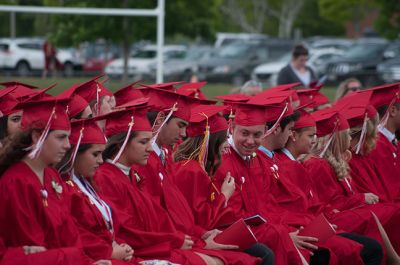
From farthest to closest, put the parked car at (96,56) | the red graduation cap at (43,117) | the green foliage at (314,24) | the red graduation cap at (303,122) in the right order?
the green foliage at (314,24)
the parked car at (96,56)
the red graduation cap at (303,122)
the red graduation cap at (43,117)

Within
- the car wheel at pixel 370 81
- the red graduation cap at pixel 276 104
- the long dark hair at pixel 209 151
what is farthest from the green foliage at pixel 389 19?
the long dark hair at pixel 209 151

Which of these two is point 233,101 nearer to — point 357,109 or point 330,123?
point 330,123

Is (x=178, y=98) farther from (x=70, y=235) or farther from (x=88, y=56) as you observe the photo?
(x=88, y=56)

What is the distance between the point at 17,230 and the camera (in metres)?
5.66

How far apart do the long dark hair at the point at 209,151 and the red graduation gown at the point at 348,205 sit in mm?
1373

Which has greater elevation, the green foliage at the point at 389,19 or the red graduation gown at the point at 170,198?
the red graduation gown at the point at 170,198

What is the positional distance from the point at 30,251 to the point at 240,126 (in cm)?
259

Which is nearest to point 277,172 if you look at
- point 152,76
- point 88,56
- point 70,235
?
point 70,235

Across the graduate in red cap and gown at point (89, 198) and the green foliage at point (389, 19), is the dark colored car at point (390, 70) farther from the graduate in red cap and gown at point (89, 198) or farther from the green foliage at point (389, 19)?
the graduate in red cap and gown at point (89, 198)

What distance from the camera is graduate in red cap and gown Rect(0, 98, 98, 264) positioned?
5.65 meters

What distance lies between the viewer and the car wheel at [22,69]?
113 feet

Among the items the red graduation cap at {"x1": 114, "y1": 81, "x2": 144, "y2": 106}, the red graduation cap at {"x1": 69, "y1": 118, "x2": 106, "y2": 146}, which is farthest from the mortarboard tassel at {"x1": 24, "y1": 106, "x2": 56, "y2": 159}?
the red graduation cap at {"x1": 114, "y1": 81, "x2": 144, "y2": 106}

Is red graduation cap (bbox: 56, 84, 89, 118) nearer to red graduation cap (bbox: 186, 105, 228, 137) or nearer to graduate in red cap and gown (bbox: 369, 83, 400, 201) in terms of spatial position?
red graduation cap (bbox: 186, 105, 228, 137)

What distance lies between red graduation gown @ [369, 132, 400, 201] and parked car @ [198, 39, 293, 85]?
26.1 metres
